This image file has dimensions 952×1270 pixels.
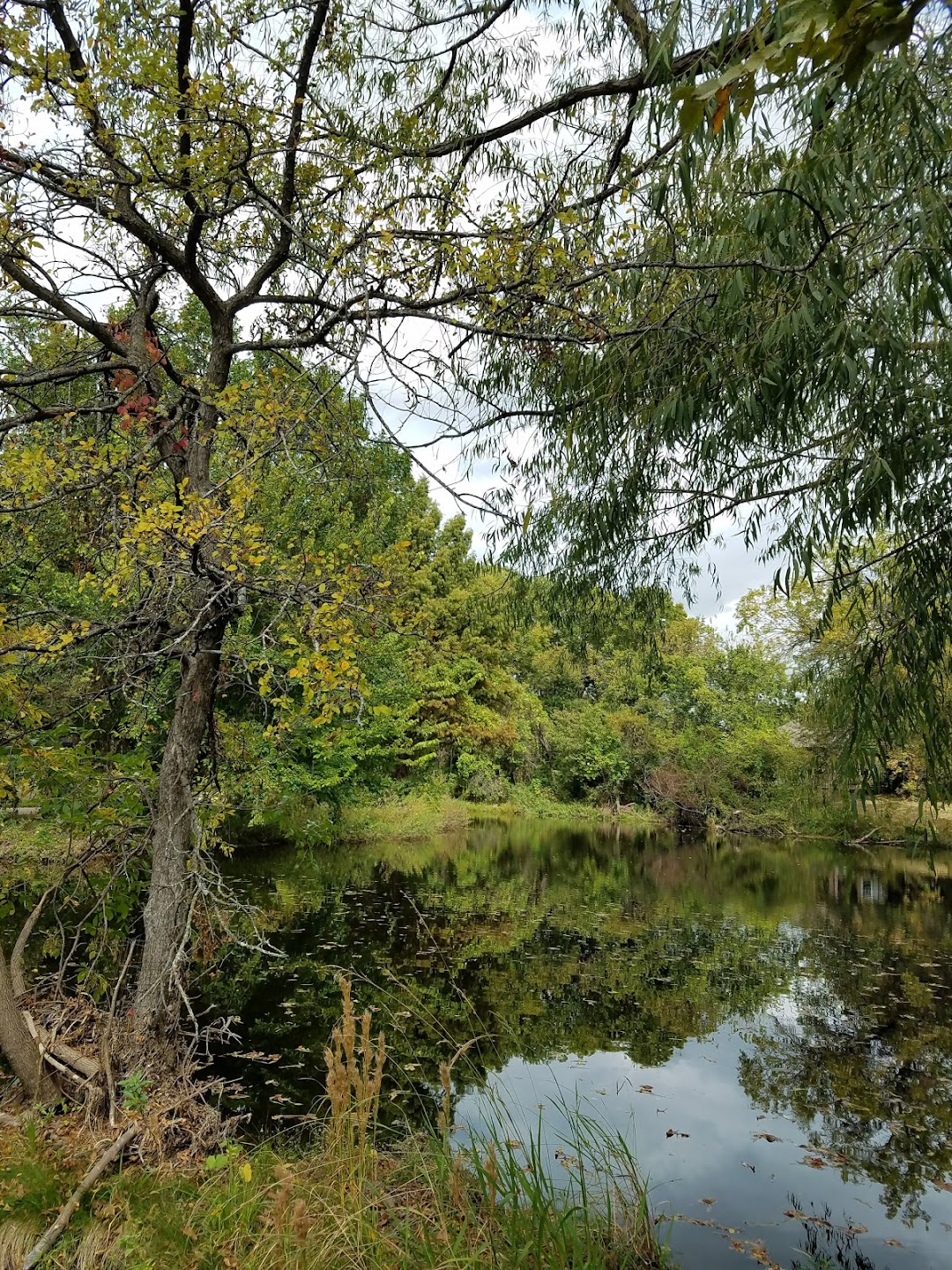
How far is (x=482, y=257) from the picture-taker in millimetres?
3547

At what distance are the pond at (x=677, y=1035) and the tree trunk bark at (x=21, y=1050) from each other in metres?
1.08

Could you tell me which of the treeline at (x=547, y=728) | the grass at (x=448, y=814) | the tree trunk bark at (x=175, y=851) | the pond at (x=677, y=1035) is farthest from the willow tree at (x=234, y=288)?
the grass at (x=448, y=814)

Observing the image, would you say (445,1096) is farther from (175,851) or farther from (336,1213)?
(175,851)

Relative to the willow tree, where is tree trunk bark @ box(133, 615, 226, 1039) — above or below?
below

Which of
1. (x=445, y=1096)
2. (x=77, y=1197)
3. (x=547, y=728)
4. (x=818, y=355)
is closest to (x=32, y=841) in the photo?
(x=77, y=1197)

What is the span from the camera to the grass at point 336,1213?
7.10ft

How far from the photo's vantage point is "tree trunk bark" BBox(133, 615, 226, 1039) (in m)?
3.96

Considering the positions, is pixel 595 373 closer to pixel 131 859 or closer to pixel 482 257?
pixel 482 257

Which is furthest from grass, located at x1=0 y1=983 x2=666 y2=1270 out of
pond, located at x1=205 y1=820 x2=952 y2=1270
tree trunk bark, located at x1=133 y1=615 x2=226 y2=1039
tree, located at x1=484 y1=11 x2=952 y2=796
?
tree, located at x1=484 y1=11 x2=952 y2=796

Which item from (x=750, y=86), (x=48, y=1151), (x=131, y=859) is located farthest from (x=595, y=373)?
(x=48, y=1151)

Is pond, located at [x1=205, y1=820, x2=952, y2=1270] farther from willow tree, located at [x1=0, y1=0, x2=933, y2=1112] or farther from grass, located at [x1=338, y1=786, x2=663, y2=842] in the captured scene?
grass, located at [x1=338, y1=786, x2=663, y2=842]

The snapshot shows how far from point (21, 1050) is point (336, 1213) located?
6.78ft

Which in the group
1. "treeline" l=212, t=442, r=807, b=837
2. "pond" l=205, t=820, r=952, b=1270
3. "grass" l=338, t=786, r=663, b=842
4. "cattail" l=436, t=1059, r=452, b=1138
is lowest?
"pond" l=205, t=820, r=952, b=1270

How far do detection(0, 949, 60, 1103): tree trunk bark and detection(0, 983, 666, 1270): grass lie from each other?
0.45 meters
